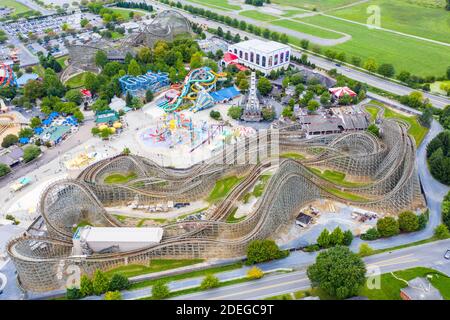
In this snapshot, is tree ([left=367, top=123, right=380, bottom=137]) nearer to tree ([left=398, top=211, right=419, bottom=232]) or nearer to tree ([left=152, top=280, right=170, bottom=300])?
tree ([left=398, top=211, right=419, bottom=232])

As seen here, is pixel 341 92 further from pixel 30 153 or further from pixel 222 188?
pixel 30 153

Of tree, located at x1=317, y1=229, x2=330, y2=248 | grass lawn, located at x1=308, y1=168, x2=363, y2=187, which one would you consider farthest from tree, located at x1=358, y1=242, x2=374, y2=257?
grass lawn, located at x1=308, y1=168, x2=363, y2=187

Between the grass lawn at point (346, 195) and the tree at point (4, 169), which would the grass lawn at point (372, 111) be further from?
the tree at point (4, 169)

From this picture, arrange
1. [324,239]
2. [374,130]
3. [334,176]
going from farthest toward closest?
[374,130]
[334,176]
[324,239]

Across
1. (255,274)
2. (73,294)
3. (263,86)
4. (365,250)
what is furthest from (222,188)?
(263,86)

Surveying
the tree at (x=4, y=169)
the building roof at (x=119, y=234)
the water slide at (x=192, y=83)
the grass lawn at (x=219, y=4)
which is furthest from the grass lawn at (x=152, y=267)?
the grass lawn at (x=219, y=4)
